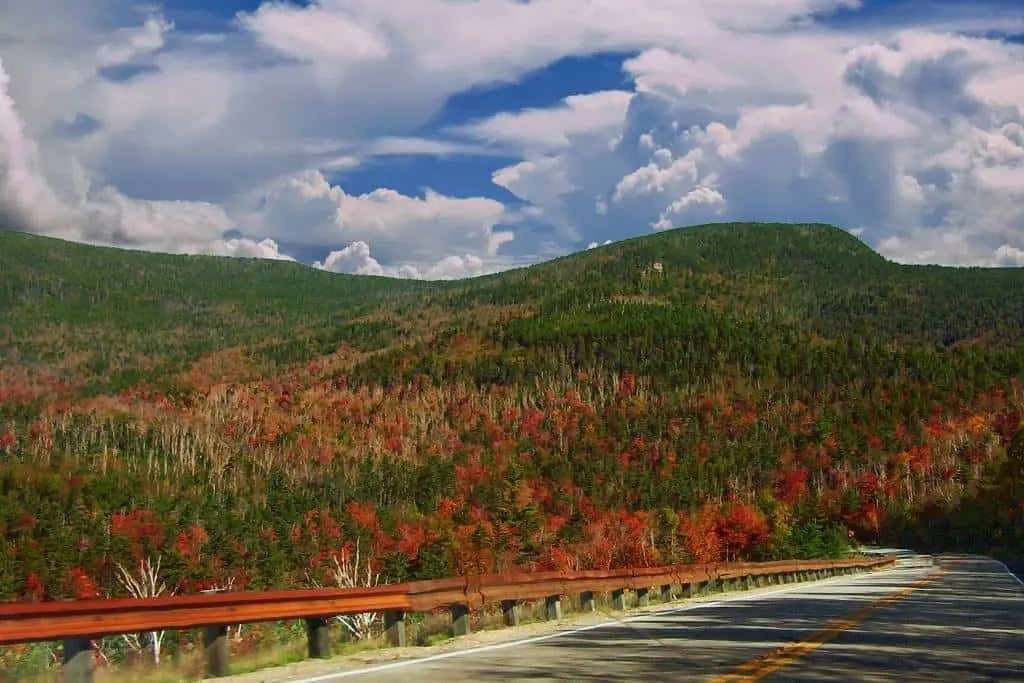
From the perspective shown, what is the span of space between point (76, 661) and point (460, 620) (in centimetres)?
688

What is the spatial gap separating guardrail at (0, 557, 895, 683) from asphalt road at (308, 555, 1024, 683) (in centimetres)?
121

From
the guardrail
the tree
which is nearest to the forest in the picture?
the tree

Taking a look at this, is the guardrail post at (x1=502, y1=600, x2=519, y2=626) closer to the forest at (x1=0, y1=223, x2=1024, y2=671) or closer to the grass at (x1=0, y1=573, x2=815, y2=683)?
the grass at (x1=0, y1=573, x2=815, y2=683)

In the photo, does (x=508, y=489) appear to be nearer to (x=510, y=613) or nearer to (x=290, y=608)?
(x=510, y=613)

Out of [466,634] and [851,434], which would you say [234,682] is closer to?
[466,634]

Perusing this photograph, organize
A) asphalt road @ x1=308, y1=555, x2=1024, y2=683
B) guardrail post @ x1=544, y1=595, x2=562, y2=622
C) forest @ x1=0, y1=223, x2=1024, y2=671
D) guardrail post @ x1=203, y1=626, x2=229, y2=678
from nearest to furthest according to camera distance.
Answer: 1. asphalt road @ x1=308, y1=555, x2=1024, y2=683
2. guardrail post @ x1=203, y1=626, x2=229, y2=678
3. guardrail post @ x1=544, y1=595, x2=562, y2=622
4. forest @ x1=0, y1=223, x2=1024, y2=671

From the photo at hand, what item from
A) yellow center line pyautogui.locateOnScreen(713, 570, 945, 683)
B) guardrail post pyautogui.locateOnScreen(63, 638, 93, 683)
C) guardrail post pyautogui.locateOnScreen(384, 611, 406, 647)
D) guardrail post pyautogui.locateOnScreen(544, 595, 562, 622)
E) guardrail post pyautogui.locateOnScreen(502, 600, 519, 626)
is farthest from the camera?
guardrail post pyautogui.locateOnScreen(544, 595, 562, 622)

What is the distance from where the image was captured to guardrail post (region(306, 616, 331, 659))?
13.6m

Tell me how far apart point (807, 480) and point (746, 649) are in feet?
508

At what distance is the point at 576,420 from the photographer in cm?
19050

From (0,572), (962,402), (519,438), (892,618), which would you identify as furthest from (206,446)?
(892,618)

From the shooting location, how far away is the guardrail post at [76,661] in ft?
33.5

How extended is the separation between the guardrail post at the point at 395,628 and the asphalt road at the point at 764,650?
4.33 feet

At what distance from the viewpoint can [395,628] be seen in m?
15.0
